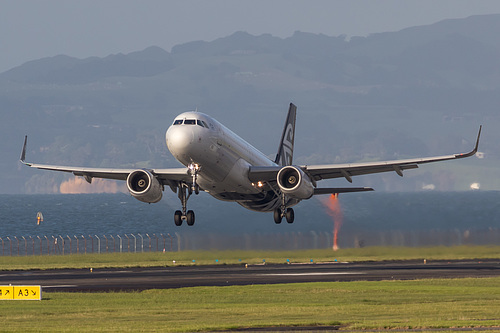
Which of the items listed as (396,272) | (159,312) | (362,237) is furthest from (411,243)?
(159,312)

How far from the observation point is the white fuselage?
54.8 metres

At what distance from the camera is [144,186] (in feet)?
194

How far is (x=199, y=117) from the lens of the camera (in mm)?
56125

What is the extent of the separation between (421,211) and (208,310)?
217 ft

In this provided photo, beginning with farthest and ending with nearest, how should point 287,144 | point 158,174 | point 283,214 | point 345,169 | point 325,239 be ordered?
point 325,239 < point 287,144 < point 283,214 < point 345,169 < point 158,174

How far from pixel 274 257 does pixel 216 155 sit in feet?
140

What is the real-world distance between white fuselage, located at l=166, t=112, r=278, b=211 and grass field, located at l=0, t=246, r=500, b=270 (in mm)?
31441

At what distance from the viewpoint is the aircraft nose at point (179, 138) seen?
54469mm

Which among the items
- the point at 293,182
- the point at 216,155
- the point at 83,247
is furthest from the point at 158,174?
the point at 83,247

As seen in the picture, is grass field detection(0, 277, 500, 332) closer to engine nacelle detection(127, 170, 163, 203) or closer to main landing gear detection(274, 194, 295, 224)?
main landing gear detection(274, 194, 295, 224)

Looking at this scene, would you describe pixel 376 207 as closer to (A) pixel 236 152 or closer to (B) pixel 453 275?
(B) pixel 453 275

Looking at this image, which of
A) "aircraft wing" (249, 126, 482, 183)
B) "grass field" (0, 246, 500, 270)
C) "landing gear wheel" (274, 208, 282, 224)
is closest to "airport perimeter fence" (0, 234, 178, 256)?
"grass field" (0, 246, 500, 270)

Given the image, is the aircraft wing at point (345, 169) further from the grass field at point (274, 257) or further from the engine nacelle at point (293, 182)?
the grass field at point (274, 257)

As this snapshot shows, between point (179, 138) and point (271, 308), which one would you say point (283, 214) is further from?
point (179, 138)
